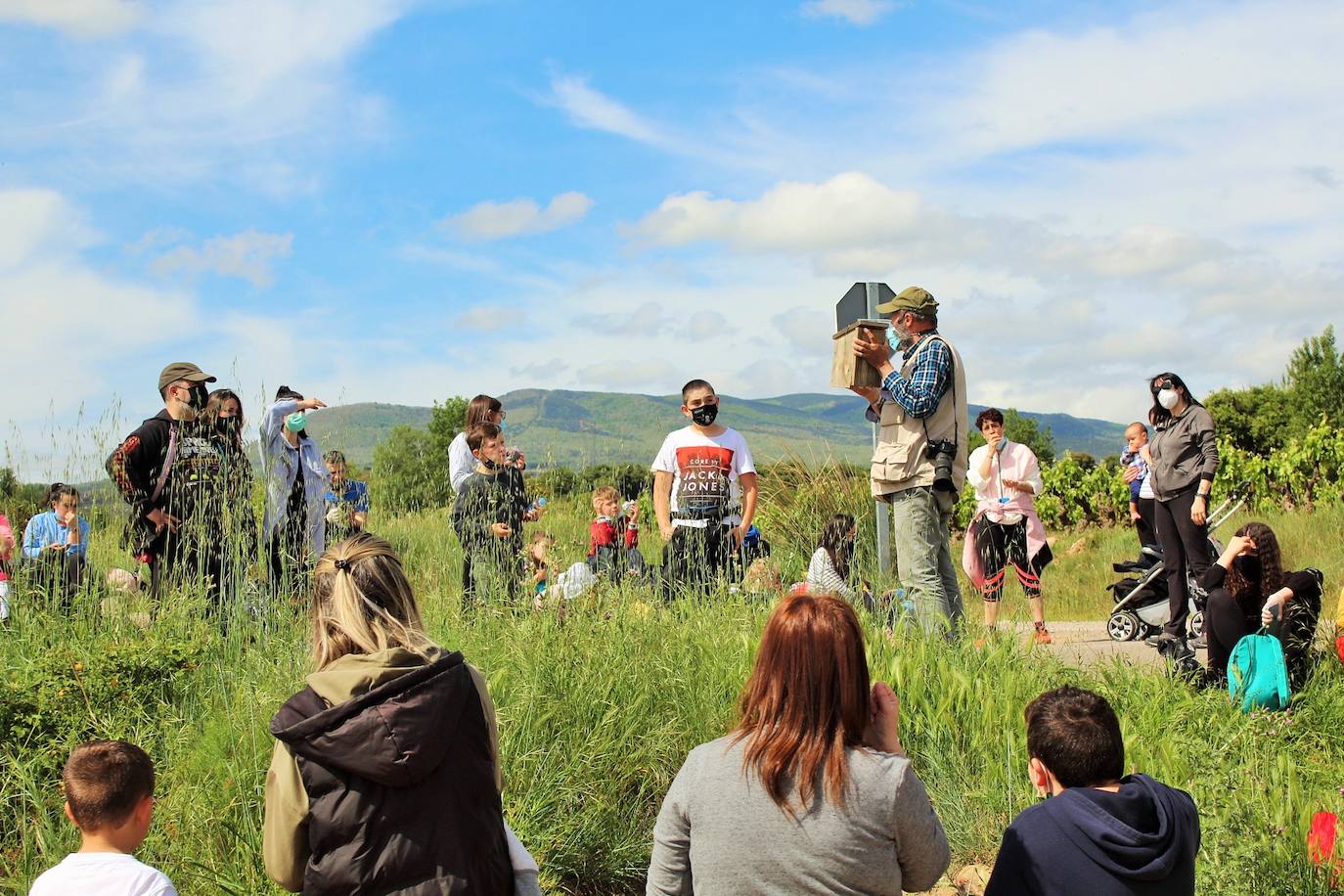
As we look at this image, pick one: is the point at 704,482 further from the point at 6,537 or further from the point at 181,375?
the point at 6,537

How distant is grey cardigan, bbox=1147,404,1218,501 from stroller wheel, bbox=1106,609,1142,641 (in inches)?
46.8

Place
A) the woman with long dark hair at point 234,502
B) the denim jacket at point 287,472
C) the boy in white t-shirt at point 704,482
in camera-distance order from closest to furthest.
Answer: the woman with long dark hair at point 234,502 < the denim jacket at point 287,472 < the boy in white t-shirt at point 704,482

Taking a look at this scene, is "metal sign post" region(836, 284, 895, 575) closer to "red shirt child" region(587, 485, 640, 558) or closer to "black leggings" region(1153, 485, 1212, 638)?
"red shirt child" region(587, 485, 640, 558)

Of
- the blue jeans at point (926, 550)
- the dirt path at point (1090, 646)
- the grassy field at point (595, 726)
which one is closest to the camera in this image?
the grassy field at point (595, 726)

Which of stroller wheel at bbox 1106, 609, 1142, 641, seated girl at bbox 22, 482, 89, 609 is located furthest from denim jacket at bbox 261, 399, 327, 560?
stroller wheel at bbox 1106, 609, 1142, 641

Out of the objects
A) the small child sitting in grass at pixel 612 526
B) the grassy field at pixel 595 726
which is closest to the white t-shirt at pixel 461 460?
the small child sitting in grass at pixel 612 526

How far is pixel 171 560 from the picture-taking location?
20.7ft

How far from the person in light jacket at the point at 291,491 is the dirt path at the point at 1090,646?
3.41m

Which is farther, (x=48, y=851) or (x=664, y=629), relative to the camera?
(x=664, y=629)

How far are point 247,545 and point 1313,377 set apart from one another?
127 ft

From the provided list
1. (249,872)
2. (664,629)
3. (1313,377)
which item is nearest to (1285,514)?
(664,629)

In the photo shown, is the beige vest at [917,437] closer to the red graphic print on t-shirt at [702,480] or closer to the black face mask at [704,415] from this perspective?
the red graphic print on t-shirt at [702,480]

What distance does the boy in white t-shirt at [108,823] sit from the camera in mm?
2803

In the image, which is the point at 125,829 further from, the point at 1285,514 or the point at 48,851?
the point at 1285,514
